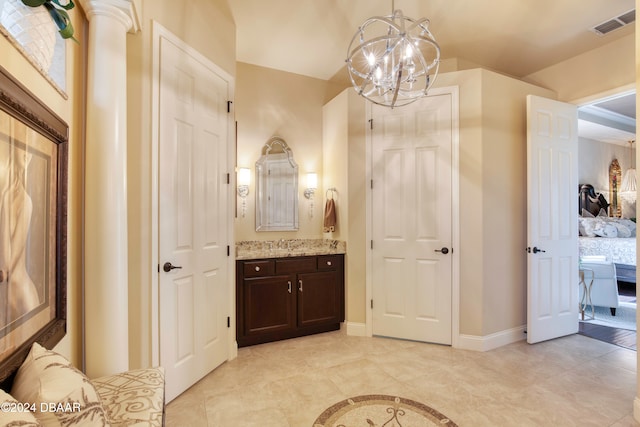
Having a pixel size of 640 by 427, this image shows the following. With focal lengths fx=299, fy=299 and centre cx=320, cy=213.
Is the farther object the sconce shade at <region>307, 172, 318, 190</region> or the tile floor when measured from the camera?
the sconce shade at <region>307, 172, 318, 190</region>

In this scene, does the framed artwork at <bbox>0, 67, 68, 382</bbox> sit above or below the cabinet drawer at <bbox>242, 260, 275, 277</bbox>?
above

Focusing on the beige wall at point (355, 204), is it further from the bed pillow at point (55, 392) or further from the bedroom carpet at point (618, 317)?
the bedroom carpet at point (618, 317)

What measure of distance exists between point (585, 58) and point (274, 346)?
14.8 feet

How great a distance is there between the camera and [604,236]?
5.39 meters

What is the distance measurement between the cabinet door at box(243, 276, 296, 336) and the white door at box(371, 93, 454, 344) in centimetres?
92

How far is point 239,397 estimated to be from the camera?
2.12 meters

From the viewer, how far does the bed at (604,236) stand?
4.78 metres

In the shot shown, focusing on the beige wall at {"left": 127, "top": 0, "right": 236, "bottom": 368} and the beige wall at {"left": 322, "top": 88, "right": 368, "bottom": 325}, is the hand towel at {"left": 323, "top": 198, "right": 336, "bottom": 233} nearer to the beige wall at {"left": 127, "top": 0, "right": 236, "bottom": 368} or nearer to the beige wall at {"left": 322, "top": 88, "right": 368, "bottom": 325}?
the beige wall at {"left": 322, "top": 88, "right": 368, "bottom": 325}

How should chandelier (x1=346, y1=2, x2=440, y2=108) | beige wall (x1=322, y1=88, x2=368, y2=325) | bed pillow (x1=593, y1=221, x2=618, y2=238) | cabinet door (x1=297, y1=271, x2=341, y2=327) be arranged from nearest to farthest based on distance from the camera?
chandelier (x1=346, y1=2, x2=440, y2=108) < cabinet door (x1=297, y1=271, x2=341, y2=327) < beige wall (x1=322, y1=88, x2=368, y2=325) < bed pillow (x1=593, y1=221, x2=618, y2=238)

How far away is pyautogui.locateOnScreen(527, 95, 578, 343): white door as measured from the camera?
3.01 metres

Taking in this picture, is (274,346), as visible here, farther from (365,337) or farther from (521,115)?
(521,115)

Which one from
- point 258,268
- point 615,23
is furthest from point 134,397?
point 615,23

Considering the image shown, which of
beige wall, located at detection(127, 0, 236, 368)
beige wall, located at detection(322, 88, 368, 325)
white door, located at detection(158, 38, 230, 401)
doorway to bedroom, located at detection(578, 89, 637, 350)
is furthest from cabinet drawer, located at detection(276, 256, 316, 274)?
doorway to bedroom, located at detection(578, 89, 637, 350)

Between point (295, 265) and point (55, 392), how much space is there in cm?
234
